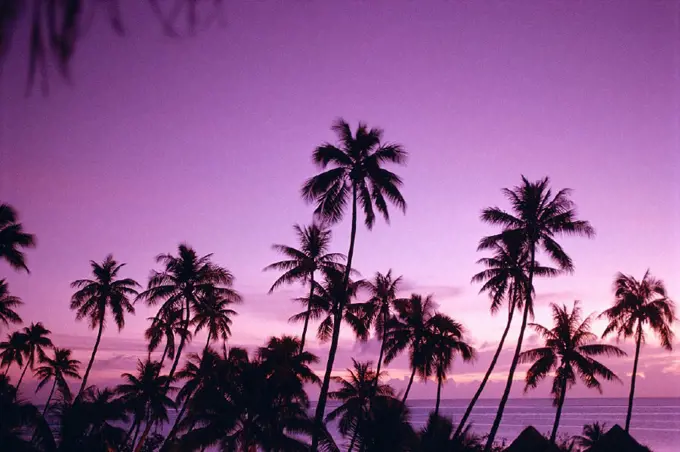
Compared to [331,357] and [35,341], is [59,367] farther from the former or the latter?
[331,357]

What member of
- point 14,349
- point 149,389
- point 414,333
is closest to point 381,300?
point 414,333

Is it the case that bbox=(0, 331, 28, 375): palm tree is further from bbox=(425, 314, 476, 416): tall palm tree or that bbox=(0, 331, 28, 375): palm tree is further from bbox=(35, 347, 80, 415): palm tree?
bbox=(425, 314, 476, 416): tall palm tree

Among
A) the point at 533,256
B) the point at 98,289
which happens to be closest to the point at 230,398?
the point at 533,256

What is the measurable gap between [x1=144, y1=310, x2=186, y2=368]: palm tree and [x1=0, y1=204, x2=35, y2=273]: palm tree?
8553mm

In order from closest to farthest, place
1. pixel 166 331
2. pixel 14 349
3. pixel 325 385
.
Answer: pixel 325 385 < pixel 166 331 < pixel 14 349

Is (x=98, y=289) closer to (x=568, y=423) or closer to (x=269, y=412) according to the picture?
(x=269, y=412)

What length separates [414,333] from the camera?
31.7 m

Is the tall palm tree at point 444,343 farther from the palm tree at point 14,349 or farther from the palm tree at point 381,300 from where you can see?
the palm tree at point 14,349

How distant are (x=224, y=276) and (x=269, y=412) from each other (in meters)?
14.0

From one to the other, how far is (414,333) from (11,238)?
22.6 m

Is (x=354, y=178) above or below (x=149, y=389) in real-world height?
above

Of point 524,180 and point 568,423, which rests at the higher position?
point 524,180

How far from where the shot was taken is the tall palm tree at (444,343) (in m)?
30.5

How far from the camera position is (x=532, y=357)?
29.5m
